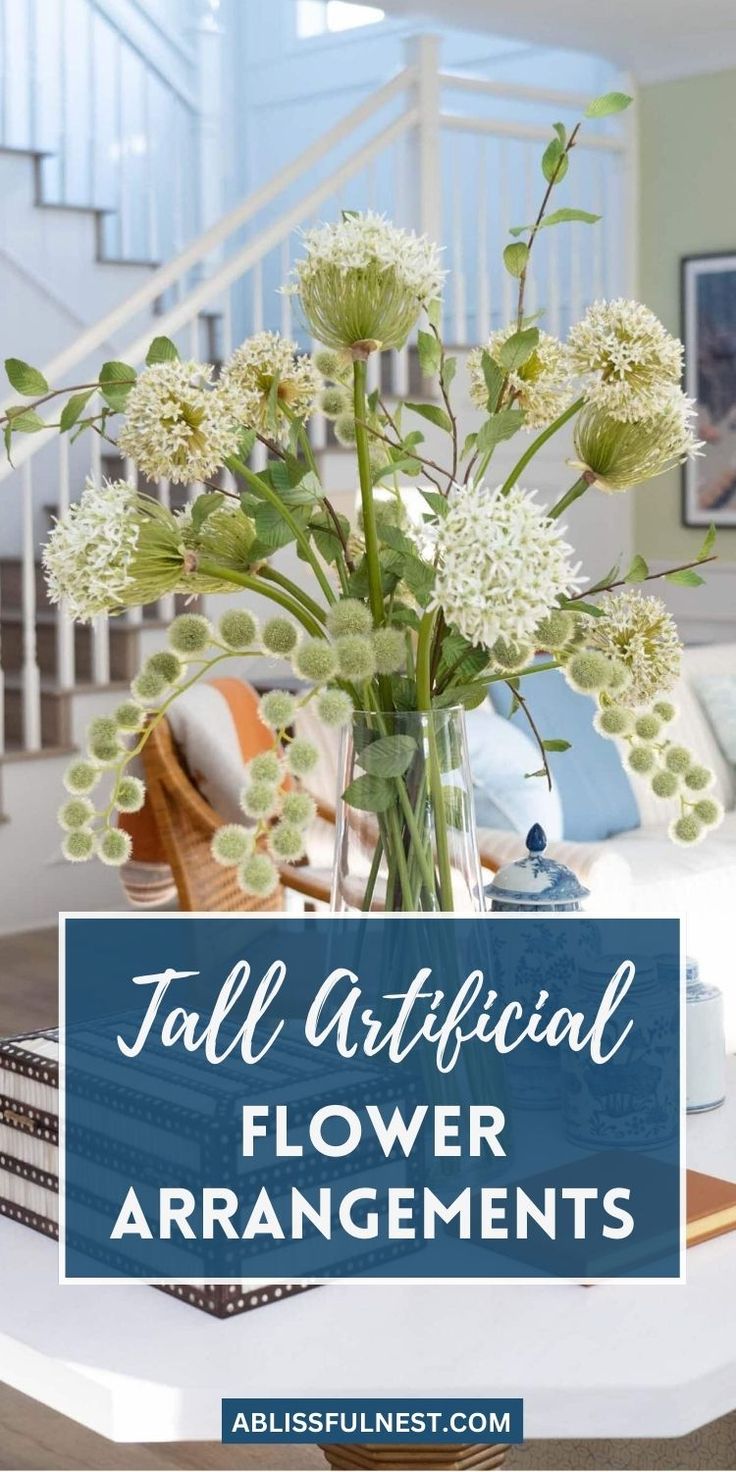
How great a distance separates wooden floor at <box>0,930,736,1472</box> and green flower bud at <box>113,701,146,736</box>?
48.8 inches

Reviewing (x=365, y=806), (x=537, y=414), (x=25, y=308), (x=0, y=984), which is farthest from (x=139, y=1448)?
(x=25, y=308)

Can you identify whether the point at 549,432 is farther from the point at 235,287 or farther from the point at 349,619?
the point at 235,287

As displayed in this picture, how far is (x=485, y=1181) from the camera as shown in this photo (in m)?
1.45

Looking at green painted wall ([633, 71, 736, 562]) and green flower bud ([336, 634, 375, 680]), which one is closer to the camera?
green flower bud ([336, 634, 375, 680])

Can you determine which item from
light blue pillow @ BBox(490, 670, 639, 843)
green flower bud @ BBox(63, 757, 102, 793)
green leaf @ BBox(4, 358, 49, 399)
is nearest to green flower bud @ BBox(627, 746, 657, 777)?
green flower bud @ BBox(63, 757, 102, 793)

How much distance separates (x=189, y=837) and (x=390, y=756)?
2.17 meters

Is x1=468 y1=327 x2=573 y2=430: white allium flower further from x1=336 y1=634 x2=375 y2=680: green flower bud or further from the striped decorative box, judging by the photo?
the striped decorative box

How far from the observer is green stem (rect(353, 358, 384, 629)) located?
1.37 metres

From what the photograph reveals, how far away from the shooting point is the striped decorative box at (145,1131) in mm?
1294

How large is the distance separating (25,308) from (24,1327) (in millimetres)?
5690

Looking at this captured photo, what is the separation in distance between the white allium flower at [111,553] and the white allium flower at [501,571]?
0.22 meters

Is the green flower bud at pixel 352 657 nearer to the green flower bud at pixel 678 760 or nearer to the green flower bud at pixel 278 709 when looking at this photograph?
the green flower bud at pixel 278 709

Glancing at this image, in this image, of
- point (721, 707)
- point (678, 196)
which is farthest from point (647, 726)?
point (678, 196)

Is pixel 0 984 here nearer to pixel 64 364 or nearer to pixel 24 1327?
pixel 64 364
